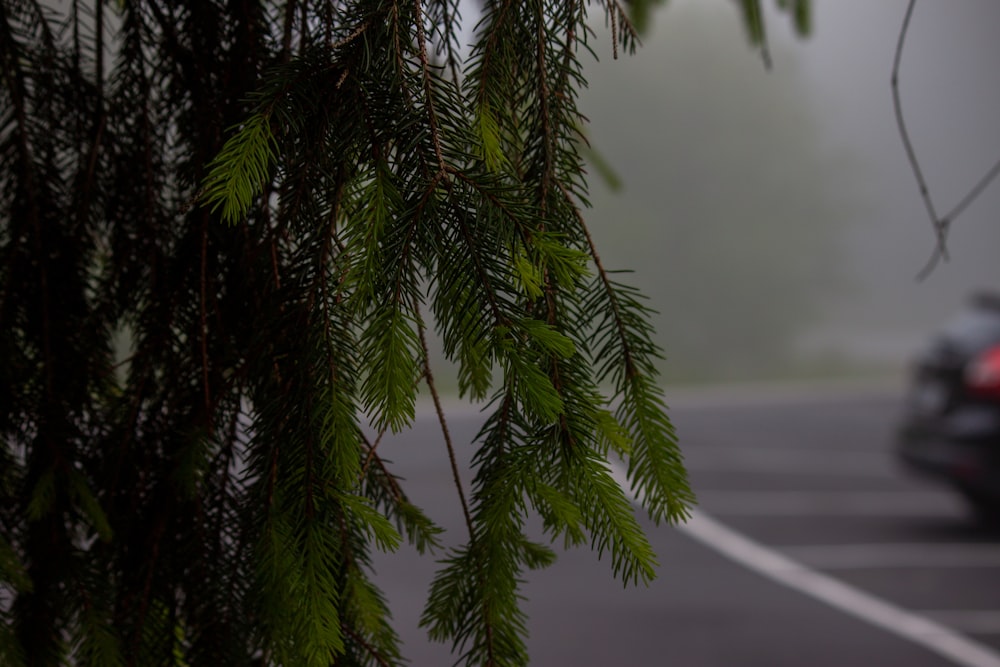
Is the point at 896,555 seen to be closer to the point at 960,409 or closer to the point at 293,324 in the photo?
the point at 960,409

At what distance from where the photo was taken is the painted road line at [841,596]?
5668mm

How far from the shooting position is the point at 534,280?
743mm

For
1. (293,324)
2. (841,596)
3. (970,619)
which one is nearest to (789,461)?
(841,596)

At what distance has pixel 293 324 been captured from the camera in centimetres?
86

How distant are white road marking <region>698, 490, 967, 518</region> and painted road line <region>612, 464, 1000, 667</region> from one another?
0.50 meters

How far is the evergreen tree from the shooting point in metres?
0.76

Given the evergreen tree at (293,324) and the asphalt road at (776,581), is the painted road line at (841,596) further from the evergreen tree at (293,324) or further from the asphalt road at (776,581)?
the evergreen tree at (293,324)

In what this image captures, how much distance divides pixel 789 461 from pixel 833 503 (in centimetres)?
218

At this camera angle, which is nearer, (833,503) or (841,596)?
(841,596)

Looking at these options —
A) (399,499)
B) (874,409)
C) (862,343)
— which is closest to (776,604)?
(399,499)

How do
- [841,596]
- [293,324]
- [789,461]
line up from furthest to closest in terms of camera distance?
[789,461], [841,596], [293,324]

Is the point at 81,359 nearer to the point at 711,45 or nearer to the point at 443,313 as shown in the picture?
the point at 443,313

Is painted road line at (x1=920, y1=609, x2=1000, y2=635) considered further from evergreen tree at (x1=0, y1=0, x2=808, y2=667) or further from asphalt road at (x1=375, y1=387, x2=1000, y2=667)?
evergreen tree at (x1=0, y1=0, x2=808, y2=667)

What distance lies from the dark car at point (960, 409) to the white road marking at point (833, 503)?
75.2 inches
